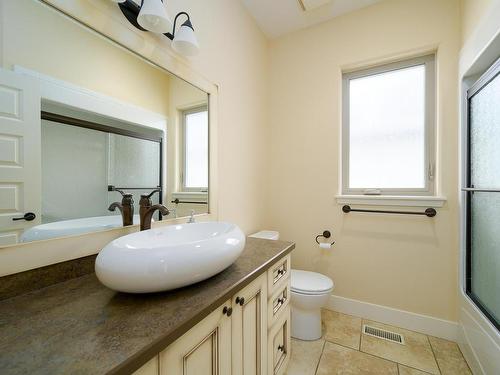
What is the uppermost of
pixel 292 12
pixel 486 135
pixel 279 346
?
pixel 292 12

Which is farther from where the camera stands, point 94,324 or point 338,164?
point 338,164

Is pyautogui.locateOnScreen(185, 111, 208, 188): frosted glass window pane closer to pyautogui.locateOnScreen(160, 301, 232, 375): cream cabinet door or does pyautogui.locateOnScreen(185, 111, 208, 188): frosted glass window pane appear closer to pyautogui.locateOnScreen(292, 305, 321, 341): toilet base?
pyautogui.locateOnScreen(160, 301, 232, 375): cream cabinet door

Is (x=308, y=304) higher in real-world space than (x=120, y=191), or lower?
lower

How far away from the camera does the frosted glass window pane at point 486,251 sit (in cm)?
123

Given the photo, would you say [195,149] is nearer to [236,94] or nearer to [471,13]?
[236,94]

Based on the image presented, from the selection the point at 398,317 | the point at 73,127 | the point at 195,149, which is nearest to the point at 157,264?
→ the point at 73,127

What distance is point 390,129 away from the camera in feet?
6.20

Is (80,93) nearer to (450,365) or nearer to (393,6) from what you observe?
(393,6)

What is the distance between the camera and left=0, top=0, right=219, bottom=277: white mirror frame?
710 millimetres

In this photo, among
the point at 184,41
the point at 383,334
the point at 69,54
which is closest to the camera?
the point at 69,54

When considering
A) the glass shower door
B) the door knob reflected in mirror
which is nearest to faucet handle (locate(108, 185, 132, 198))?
the door knob reflected in mirror

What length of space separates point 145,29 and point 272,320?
1.50 m

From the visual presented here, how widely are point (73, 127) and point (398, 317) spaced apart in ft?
7.95

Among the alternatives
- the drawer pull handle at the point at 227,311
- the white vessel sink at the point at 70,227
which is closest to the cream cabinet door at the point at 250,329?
the drawer pull handle at the point at 227,311
